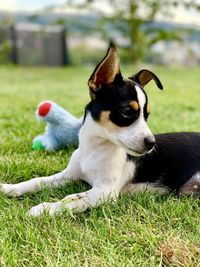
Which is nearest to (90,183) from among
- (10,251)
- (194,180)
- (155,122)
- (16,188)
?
(16,188)

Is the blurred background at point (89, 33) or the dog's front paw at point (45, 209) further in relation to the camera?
the blurred background at point (89, 33)

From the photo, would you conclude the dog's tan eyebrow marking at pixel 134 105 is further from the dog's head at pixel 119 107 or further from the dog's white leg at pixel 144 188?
the dog's white leg at pixel 144 188

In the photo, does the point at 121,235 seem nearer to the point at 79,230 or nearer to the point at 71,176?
the point at 79,230

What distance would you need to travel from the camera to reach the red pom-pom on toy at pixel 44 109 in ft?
12.2

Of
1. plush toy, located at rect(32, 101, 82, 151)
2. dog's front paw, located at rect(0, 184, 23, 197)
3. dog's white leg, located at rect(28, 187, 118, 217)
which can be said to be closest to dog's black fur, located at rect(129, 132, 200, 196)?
dog's white leg, located at rect(28, 187, 118, 217)

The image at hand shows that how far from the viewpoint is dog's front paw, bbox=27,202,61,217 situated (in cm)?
Answer: 239

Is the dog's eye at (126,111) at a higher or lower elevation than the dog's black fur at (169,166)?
higher

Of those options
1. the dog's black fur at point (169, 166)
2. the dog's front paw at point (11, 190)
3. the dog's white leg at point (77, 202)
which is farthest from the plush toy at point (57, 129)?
the dog's white leg at point (77, 202)

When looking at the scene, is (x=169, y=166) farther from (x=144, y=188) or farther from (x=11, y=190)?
(x=11, y=190)

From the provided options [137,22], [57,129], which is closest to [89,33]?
[137,22]

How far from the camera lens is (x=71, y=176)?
2.93m

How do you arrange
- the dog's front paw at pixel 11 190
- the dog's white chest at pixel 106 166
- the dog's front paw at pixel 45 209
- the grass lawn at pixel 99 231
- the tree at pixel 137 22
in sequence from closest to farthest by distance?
1. the grass lawn at pixel 99 231
2. the dog's front paw at pixel 45 209
3. the dog's white chest at pixel 106 166
4. the dog's front paw at pixel 11 190
5. the tree at pixel 137 22

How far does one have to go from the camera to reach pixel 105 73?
2.59 m

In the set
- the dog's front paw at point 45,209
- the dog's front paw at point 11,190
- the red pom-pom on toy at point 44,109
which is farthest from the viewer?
the red pom-pom on toy at point 44,109
